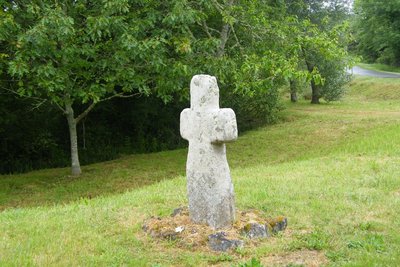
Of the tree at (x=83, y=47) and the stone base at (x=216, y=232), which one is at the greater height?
the tree at (x=83, y=47)

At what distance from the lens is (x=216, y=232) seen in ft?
18.4

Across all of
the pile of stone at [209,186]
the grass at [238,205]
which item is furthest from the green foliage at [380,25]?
the pile of stone at [209,186]

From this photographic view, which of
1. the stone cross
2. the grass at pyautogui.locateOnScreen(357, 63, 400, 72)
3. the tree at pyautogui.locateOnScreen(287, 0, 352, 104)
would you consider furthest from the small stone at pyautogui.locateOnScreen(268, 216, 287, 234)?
the grass at pyautogui.locateOnScreen(357, 63, 400, 72)

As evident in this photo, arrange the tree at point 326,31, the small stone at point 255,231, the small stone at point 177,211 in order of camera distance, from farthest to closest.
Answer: the tree at point 326,31
the small stone at point 177,211
the small stone at point 255,231

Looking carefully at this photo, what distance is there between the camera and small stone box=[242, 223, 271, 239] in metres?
5.68

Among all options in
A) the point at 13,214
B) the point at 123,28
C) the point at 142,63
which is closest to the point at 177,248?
the point at 13,214

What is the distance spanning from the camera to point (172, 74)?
39.7 ft

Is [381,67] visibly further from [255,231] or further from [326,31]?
[255,231]

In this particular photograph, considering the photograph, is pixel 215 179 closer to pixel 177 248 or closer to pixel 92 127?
pixel 177 248

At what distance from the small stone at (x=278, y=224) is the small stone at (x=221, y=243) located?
61 centimetres

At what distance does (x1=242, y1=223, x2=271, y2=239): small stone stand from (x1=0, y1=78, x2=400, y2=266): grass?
15cm

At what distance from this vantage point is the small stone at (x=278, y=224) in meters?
5.89

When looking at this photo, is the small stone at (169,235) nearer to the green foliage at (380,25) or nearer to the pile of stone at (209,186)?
the pile of stone at (209,186)

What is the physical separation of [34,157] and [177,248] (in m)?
13.9
